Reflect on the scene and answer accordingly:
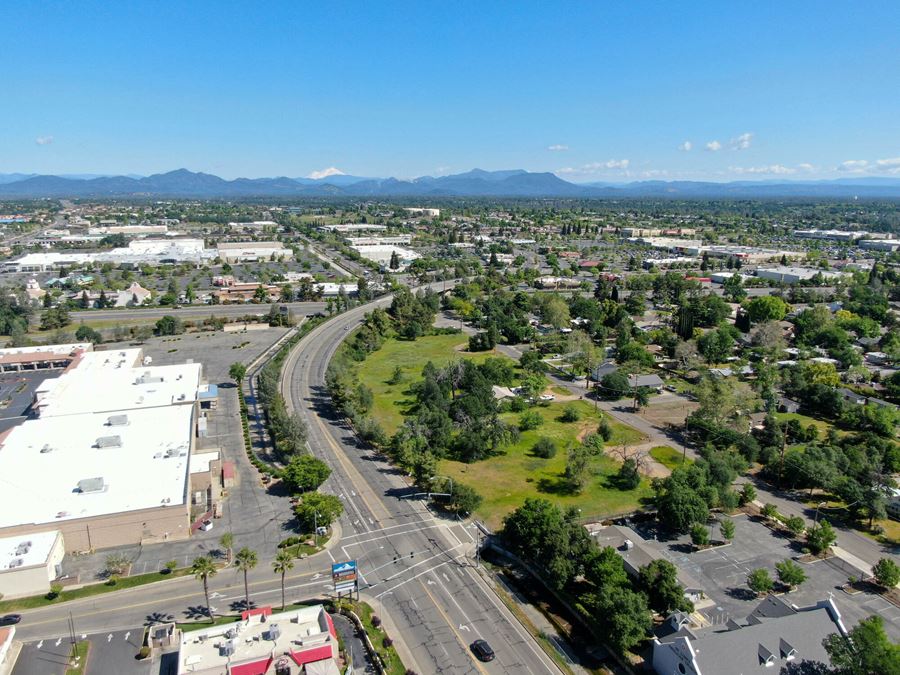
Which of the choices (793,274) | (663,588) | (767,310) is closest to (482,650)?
(663,588)

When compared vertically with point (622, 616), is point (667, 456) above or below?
below

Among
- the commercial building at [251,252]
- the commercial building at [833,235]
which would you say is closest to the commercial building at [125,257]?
the commercial building at [251,252]

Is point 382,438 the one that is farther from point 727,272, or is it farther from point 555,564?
point 727,272

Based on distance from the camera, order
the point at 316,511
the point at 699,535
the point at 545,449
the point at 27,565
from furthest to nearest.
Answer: the point at 545,449
the point at 316,511
the point at 699,535
the point at 27,565

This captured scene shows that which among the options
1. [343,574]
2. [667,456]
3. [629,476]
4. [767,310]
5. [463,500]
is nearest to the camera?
[343,574]

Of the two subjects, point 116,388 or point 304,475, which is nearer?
point 304,475

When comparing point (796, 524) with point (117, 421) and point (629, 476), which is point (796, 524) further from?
point (117, 421)

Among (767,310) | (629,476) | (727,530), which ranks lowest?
(629,476)
